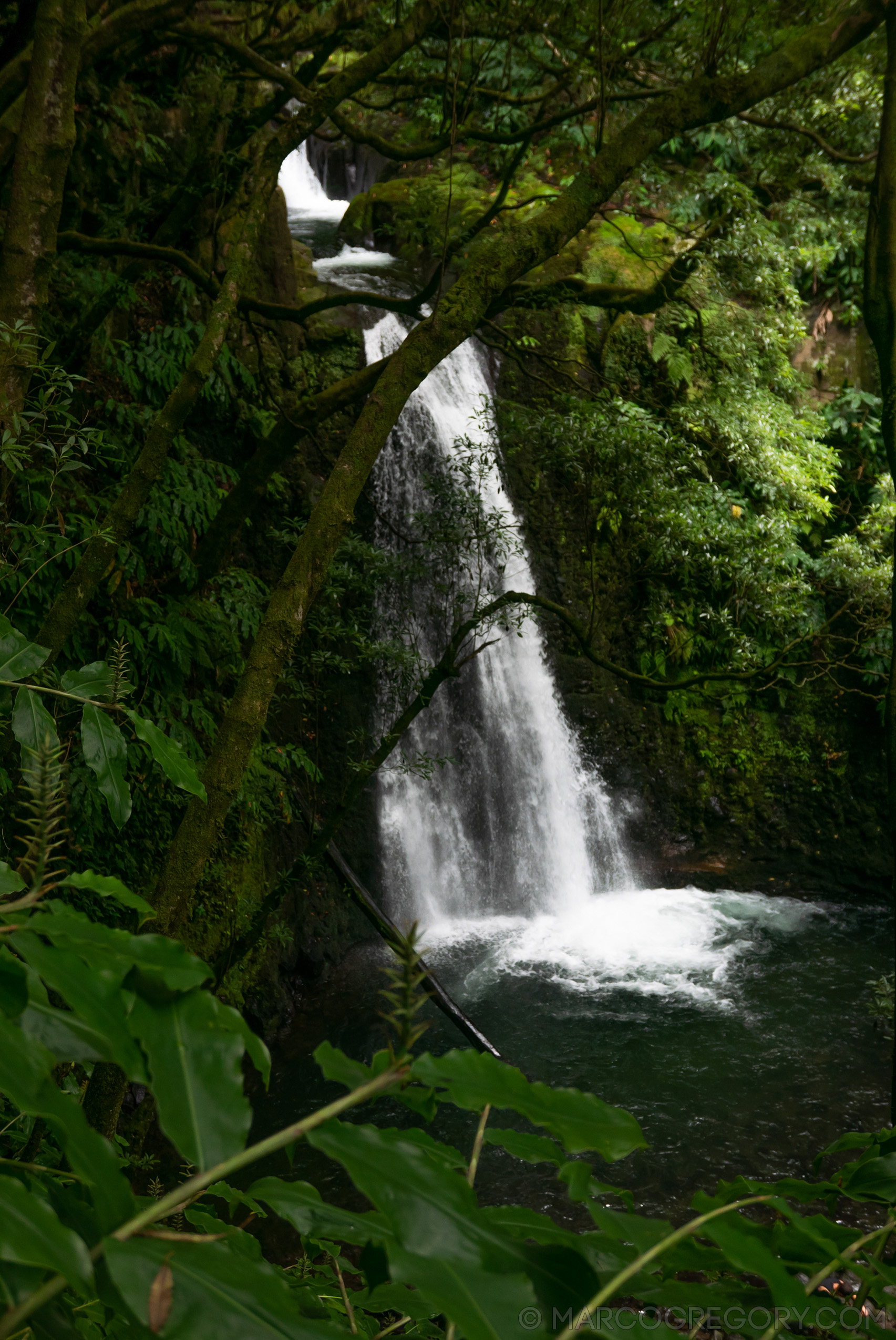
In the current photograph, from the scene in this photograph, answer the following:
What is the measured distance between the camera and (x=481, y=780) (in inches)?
363

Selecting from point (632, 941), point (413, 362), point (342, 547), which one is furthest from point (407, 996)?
point (632, 941)

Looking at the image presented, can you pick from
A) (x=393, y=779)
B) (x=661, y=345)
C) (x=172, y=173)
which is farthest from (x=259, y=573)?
(x=661, y=345)

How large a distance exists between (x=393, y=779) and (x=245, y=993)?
281 centimetres

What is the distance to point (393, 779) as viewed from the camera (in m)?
8.62

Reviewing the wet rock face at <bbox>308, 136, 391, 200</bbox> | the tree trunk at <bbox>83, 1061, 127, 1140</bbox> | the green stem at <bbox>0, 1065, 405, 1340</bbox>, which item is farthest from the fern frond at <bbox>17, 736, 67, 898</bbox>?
the wet rock face at <bbox>308, 136, 391, 200</bbox>

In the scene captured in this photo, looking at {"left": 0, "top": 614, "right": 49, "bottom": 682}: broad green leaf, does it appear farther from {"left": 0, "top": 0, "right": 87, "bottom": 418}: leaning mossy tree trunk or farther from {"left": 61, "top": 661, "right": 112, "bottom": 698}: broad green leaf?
{"left": 0, "top": 0, "right": 87, "bottom": 418}: leaning mossy tree trunk

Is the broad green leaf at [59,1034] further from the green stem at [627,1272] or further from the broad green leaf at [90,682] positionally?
the broad green leaf at [90,682]

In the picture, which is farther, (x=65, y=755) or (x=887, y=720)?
(x=65, y=755)

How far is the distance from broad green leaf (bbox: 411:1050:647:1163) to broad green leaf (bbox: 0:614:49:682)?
884 mm

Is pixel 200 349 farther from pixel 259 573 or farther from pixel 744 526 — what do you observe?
pixel 744 526

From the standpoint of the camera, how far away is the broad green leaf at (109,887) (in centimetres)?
84

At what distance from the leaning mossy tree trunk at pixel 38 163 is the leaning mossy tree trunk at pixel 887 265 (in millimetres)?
2970

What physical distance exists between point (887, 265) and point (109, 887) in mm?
3732

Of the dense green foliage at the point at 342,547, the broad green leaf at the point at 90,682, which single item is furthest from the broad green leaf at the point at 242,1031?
the broad green leaf at the point at 90,682
